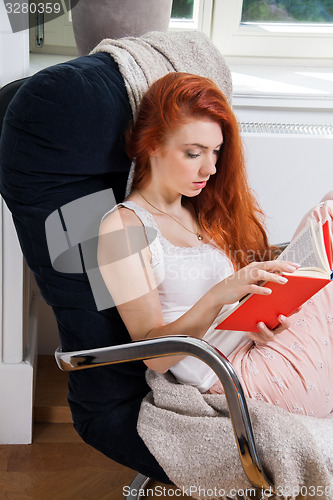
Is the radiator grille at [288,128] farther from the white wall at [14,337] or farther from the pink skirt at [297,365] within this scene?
the white wall at [14,337]

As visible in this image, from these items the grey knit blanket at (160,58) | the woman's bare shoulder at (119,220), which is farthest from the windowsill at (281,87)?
the woman's bare shoulder at (119,220)

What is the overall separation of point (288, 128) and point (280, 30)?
0.55 m

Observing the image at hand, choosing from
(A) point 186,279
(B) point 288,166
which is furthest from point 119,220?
(B) point 288,166

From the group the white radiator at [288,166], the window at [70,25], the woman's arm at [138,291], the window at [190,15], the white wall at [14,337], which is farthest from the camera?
the window at [190,15]

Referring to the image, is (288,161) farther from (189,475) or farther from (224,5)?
(189,475)

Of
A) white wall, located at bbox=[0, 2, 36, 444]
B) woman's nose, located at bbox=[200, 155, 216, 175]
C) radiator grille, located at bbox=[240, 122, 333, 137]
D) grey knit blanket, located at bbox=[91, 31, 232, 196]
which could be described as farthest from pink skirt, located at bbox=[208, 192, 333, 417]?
white wall, located at bbox=[0, 2, 36, 444]

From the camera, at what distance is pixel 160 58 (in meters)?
1.46

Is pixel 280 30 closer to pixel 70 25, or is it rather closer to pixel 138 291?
pixel 70 25

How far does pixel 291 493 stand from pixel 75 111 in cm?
81

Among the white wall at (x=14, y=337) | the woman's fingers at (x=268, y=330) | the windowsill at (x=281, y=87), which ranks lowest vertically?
the white wall at (x=14, y=337)

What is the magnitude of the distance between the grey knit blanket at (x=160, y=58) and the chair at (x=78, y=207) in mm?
32

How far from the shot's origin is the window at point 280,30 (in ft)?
7.53

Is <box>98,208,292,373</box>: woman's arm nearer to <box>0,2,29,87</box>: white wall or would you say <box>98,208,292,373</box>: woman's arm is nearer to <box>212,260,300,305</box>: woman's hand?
<box>212,260,300,305</box>: woman's hand

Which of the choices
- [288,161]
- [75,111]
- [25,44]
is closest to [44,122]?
[75,111]
